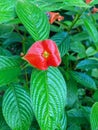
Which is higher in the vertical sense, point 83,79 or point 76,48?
point 76,48

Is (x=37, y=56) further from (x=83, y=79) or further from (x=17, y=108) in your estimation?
(x=83, y=79)

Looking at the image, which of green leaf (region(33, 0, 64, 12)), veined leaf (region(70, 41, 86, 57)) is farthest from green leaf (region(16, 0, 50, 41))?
veined leaf (region(70, 41, 86, 57))

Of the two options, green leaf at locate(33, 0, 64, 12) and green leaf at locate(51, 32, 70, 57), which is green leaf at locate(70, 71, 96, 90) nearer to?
green leaf at locate(51, 32, 70, 57)

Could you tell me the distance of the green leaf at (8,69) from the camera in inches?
27.7

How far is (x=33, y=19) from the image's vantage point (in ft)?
2.39

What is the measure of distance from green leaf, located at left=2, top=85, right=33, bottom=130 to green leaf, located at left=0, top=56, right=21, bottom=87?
9 cm

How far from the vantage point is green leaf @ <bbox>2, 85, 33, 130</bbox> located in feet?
2.54

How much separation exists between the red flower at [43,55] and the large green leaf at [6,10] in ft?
0.29

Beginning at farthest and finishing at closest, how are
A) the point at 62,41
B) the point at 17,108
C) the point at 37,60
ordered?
the point at 62,41 → the point at 17,108 → the point at 37,60

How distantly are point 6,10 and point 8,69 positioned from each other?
13 cm

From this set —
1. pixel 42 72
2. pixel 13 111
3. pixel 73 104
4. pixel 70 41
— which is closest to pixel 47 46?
pixel 42 72

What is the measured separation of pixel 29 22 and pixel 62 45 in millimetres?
246

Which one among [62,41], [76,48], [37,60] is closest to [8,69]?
[37,60]

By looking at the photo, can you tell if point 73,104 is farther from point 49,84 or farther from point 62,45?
point 49,84
